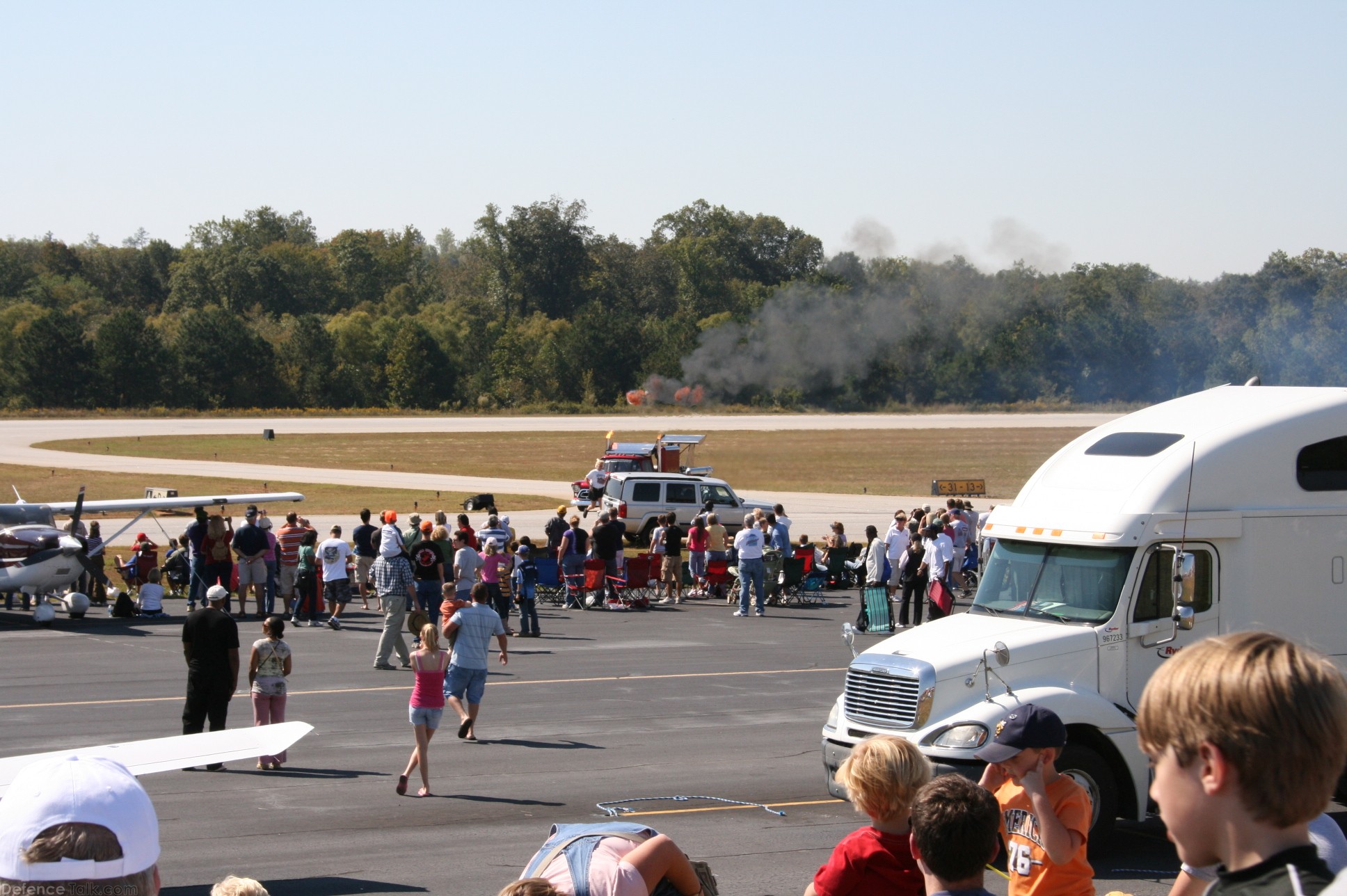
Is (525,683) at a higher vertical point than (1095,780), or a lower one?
lower

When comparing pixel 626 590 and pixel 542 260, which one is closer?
pixel 626 590

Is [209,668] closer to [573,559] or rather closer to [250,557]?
[250,557]

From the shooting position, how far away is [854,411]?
89.8m

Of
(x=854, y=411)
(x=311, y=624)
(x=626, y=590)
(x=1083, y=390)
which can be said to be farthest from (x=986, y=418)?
(x=311, y=624)

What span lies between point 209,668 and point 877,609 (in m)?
11.6

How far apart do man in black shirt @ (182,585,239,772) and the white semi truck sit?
596 centimetres

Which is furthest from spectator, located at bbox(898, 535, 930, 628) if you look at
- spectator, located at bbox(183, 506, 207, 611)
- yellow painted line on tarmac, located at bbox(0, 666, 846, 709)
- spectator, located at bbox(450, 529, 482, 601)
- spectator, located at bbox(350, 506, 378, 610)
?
spectator, located at bbox(183, 506, 207, 611)

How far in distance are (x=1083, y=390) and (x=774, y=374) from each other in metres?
25.7

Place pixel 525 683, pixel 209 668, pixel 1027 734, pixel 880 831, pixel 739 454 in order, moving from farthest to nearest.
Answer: pixel 739 454, pixel 525 683, pixel 209 668, pixel 1027 734, pixel 880 831

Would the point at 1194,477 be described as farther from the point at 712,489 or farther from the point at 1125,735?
the point at 712,489

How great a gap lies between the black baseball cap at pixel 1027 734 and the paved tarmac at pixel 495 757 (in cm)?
356

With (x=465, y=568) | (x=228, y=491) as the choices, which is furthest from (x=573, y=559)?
(x=228, y=491)

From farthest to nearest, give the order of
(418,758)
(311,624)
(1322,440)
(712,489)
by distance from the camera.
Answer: (712,489)
(311,624)
(418,758)
(1322,440)

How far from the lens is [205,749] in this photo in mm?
5895
